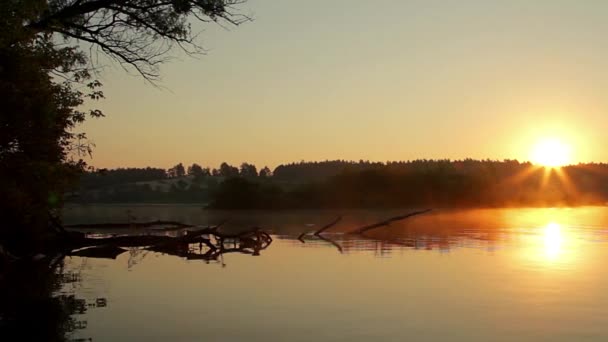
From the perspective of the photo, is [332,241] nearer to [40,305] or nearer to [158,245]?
[158,245]

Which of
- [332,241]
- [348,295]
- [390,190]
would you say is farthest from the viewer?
[390,190]

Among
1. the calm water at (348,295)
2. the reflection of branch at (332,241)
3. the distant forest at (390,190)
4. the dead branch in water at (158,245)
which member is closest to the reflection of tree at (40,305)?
the calm water at (348,295)

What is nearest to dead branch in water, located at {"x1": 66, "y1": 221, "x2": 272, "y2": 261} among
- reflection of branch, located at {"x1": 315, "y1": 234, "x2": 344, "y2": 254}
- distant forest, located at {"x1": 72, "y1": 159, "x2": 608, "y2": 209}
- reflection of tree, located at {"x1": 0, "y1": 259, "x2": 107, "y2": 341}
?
reflection of branch, located at {"x1": 315, "y1": 234, "x2": 344, "y2": 254}

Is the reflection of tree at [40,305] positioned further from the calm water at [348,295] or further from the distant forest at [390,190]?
the distant forest at [390,190]

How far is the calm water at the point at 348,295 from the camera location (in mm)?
13883

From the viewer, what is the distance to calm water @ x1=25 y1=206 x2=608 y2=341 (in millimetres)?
13883

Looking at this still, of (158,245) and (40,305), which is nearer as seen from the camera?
(40,305)

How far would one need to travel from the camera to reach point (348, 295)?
18.3 m

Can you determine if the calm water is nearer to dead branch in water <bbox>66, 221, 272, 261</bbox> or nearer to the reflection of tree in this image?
the reflection of tree

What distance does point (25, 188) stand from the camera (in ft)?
64.4

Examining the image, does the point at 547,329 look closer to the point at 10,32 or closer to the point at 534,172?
the point at 10,32

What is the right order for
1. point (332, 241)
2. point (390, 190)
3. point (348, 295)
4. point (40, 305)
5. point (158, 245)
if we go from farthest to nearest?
1. point (390, 190)
2. point (332, 241)
3. point (158, 245)
4. point (348, 295)
5. point (40, 305)

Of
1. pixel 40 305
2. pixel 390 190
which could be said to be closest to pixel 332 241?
pixel 40 305

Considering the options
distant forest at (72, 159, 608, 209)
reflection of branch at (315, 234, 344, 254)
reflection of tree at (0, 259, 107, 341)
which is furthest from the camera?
distant forest at (72, 159, 608, 209)
